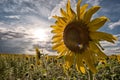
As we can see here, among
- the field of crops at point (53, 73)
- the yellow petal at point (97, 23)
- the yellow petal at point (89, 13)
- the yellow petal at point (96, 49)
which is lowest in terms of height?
the field of crops at point (53, 73)

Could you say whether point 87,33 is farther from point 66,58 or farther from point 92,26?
point 66,58

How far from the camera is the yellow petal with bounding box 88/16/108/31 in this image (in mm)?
1982

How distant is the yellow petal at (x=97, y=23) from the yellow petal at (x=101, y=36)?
0.05 m

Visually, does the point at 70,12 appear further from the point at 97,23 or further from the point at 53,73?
the point at 53,73

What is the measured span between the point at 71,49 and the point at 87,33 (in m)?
0.33

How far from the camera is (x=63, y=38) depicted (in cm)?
264

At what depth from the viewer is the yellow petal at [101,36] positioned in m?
1.94

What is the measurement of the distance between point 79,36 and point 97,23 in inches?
11.2

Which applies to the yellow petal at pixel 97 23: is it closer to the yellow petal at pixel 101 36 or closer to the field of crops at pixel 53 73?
the yellow petal at pixel 101 36

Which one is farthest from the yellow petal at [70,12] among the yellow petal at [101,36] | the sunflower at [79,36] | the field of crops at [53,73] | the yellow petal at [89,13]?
the field of crops at [53,73]

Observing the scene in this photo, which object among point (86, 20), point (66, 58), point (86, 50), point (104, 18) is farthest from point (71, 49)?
point (104, 18)

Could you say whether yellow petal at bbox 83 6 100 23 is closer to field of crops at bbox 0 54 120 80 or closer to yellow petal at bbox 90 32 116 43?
yellow petal at bbox 90 32 116 43

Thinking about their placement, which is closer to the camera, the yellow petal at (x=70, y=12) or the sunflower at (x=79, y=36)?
the sunflower at (x=79, y=36)

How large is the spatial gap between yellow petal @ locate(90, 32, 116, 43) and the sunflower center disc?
117mm
